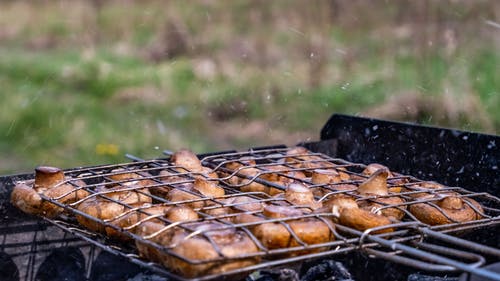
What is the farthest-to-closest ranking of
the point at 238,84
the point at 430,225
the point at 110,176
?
the point at 238,84 < the point at 110,176 < the point at 430,225

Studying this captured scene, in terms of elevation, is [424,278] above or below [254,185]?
below

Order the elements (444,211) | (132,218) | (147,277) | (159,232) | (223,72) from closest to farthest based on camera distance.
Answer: (159,232)
(132,218)
(444,211)
(147,277)
(223,72)

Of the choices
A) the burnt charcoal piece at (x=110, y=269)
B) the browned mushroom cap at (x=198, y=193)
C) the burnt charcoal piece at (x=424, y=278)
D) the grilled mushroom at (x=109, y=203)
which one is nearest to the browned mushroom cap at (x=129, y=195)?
the grilled mushroom at (x=109, y=203)

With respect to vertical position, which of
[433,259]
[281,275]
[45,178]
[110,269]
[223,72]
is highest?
[223,72]

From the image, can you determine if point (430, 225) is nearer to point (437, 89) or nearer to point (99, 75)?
point (437, 89)

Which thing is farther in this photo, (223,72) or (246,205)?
(223,72)

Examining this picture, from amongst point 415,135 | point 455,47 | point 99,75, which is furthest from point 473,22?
point 415,135

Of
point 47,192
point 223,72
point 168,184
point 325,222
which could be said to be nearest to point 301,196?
point 325,222

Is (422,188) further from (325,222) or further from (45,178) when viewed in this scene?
(45,178)
